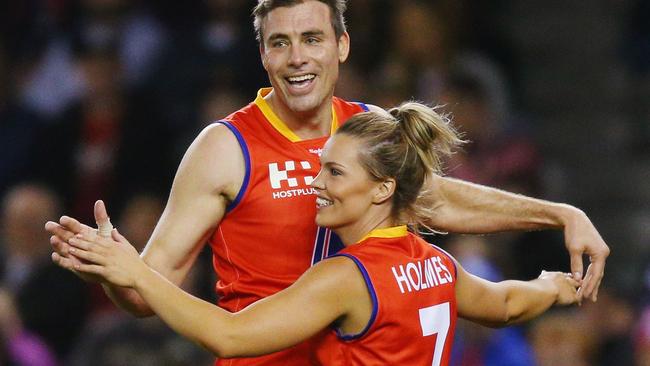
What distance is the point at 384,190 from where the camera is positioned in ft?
13.5

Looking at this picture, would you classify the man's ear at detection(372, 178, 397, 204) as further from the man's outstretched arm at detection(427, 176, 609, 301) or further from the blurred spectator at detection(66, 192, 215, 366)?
the blurred spectator at detection(66, 192, 215, 366)

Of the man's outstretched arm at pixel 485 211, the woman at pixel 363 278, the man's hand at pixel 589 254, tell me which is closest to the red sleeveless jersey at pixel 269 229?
the woman at pixel 363 278

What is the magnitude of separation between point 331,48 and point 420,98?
12.0ft

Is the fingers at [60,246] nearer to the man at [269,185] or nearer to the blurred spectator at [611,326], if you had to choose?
the man at [269,185]

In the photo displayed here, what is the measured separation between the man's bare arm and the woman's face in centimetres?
39

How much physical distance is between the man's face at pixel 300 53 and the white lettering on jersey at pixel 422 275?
28.2 inches

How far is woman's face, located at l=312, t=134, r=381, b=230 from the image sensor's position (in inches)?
160

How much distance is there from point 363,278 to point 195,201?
69 cm

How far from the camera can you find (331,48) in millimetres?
4543

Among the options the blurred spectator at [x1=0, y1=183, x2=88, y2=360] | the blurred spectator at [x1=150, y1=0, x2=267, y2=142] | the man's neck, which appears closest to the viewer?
the man's neck

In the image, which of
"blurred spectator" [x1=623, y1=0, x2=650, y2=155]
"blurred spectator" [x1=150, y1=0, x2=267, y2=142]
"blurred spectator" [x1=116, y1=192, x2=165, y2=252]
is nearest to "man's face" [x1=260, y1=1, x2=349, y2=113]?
"blurred spectator" [x1=116, y1=192, x2=165, y2=252]

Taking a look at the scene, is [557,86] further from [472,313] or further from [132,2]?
[472,313]

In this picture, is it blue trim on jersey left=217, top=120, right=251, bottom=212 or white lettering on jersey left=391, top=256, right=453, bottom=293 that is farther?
blue trim on jersey left=217, top=120, right=251, bottom=212

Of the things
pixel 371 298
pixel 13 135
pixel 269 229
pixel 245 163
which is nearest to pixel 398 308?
pixel 371 298
